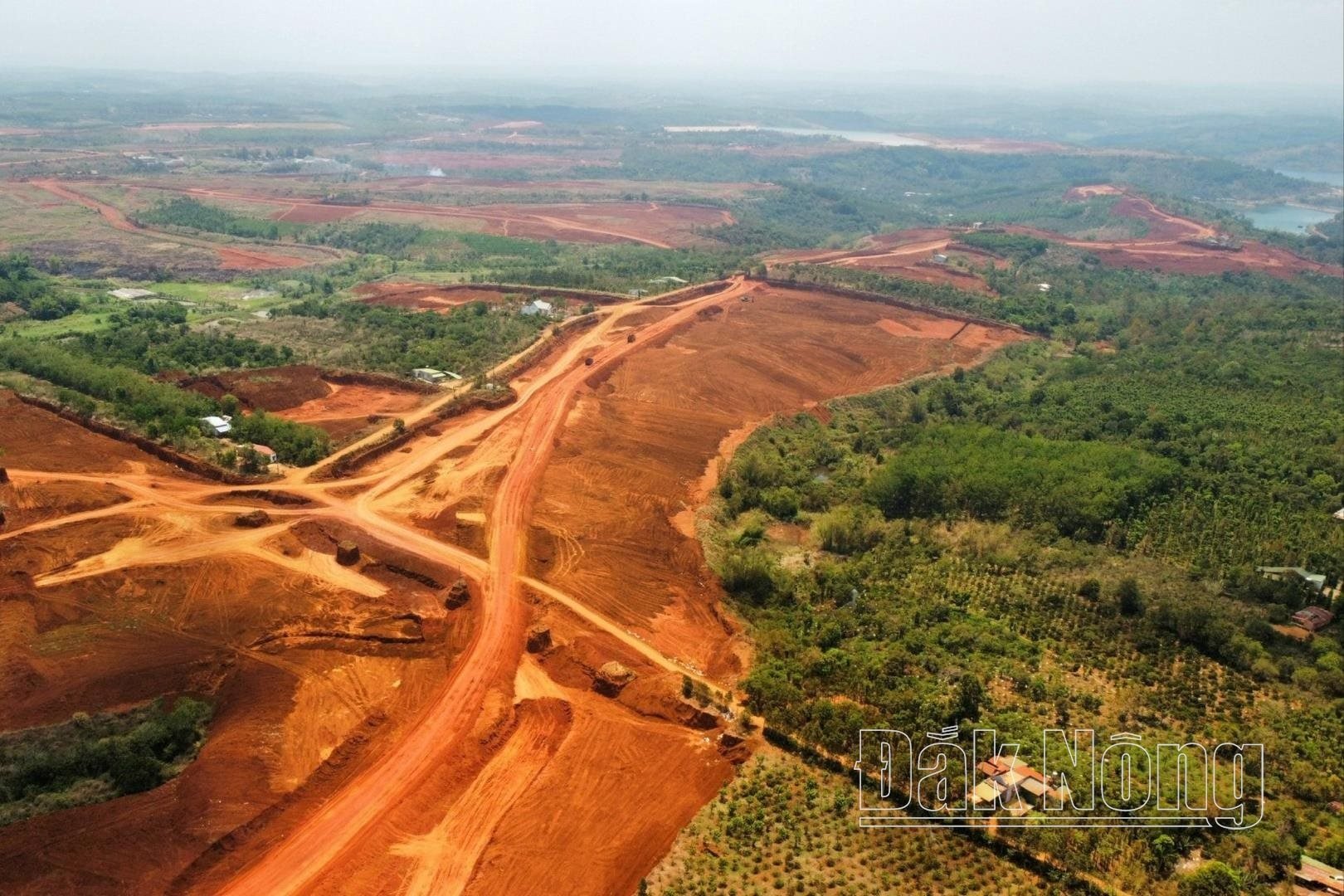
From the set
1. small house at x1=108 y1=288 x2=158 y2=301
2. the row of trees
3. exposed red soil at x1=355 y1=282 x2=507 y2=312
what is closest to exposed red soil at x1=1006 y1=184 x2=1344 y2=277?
exposed red soil at x1=355 y1=282 x2=507 y2=312

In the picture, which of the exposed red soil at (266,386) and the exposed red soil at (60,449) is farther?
the exposed red soil at (266,386)

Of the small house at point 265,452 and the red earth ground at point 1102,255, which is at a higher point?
the red earth ground at point 1102,255

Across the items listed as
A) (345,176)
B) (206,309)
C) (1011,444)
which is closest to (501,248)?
(206,309)

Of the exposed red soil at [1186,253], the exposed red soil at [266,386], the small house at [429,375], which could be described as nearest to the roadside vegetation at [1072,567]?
the small house at [429,375]

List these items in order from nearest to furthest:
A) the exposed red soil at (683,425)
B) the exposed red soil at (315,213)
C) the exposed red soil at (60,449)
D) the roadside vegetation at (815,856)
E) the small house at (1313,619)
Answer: the roadside vegetation at (815,856)
the small house at (1313,619)
the exposed red soil at (683,425)
the exposed red soil at (60,449)
the exposed red soil at (315,213)

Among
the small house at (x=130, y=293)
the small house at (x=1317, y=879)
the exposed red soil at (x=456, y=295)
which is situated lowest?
the small house at (x=1317, y=879)

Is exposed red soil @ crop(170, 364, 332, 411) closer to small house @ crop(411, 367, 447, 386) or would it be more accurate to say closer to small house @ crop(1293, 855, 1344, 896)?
small house @ crop(411, 367, 447, 386)

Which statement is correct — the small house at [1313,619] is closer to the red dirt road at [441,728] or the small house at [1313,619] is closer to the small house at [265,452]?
the red dirt road at [441,728]
